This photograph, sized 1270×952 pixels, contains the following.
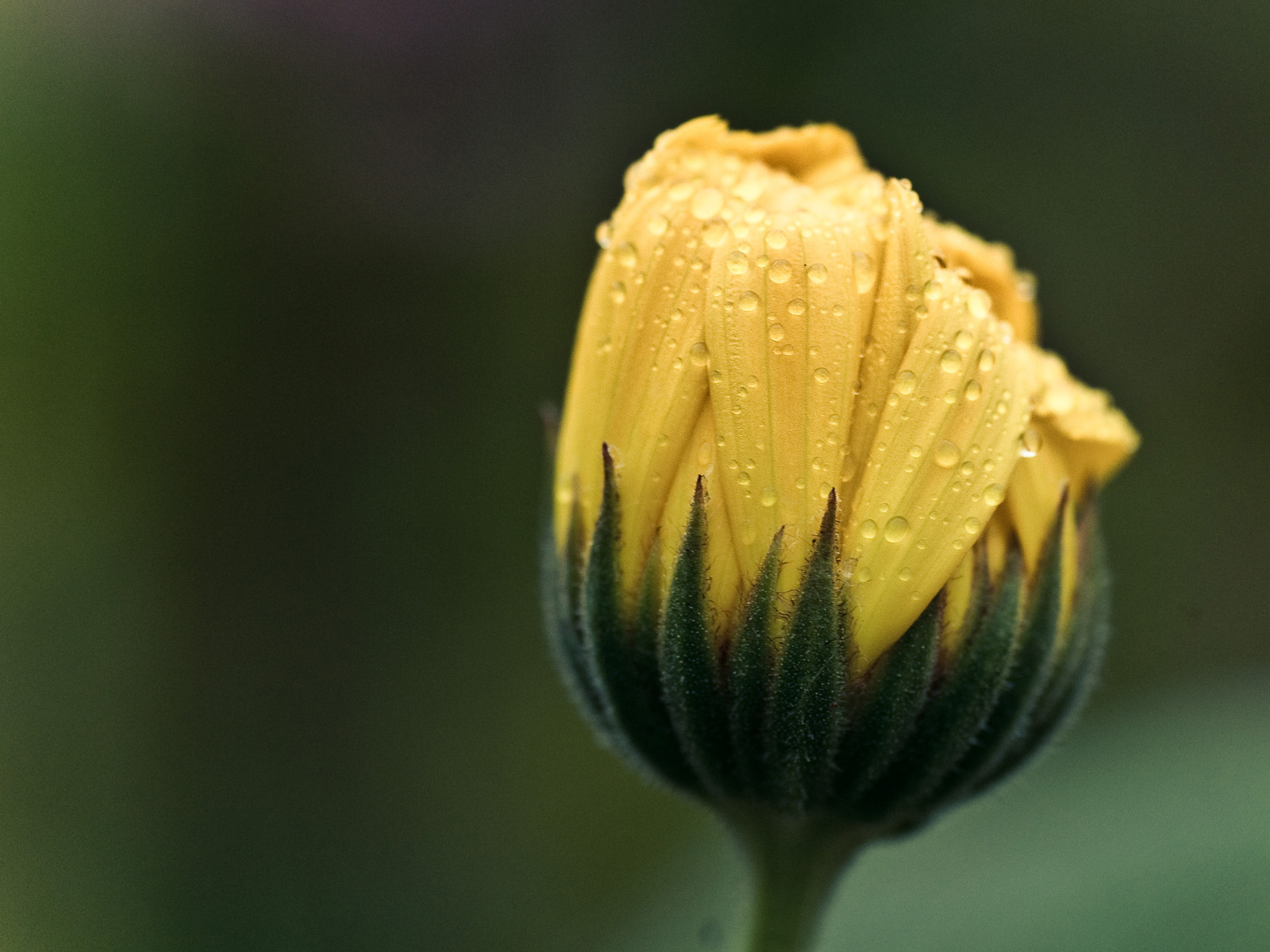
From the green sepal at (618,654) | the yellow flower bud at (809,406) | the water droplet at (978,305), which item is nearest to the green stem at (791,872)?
the green sepal at (618,654)

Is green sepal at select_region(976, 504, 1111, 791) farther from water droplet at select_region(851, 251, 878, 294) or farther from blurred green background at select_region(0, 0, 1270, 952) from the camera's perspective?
blurred green background at select_region(0, 0, 1270, 952)

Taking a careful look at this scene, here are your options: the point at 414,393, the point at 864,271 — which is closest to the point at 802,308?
the point at 864,271

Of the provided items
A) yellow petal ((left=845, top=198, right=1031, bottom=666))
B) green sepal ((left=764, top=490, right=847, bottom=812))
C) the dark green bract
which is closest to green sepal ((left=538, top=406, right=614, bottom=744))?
the dark green bract

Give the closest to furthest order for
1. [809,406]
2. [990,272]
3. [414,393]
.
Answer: [809,406]
[990,272]
[414,393]

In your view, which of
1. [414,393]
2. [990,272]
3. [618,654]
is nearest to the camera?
[618,654]

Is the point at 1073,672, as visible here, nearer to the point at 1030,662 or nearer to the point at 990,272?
the point at 1030,662

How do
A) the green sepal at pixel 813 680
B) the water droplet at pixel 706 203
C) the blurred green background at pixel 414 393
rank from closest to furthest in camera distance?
the green sepal at pixel 813 680, the water droplet at pixel 706 203, the blurred green background at pixel 414 393

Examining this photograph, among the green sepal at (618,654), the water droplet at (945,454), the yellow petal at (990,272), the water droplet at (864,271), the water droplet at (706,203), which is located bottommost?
the green sepal at (618,654)

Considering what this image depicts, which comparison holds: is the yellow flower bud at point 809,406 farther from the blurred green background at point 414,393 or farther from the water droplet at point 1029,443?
the blurred green background at point 414,393
